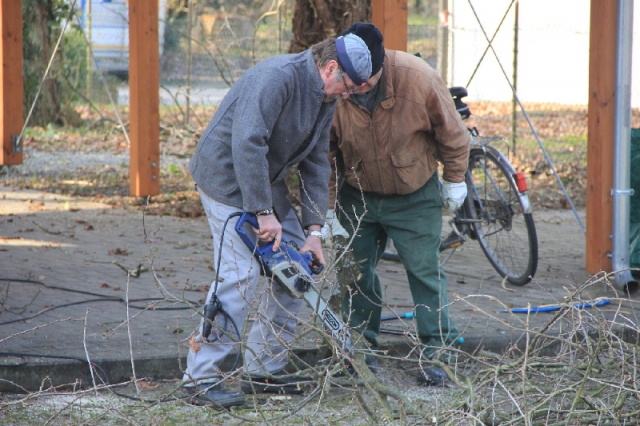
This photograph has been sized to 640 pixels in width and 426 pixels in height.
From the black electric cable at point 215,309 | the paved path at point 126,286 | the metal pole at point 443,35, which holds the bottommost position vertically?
the paved path at point 126,286

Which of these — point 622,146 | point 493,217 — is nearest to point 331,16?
point 493,217

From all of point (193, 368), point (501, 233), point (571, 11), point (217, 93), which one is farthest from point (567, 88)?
point (193, 368)

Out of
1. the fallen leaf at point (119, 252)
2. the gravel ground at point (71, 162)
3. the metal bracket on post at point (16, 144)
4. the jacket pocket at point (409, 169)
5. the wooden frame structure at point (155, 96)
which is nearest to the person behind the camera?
the jacket pocket at point (409, 169)

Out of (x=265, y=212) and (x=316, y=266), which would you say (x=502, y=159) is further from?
(x=265, y=212)

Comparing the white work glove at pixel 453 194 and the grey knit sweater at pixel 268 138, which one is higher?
the grey knit sweater at pixel 268 138

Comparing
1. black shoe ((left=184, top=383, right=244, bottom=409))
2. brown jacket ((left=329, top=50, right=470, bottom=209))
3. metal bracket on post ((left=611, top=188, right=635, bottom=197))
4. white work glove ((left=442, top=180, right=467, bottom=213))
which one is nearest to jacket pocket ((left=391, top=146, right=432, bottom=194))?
brown jacket ((left=329, top=50, right=470, bottom=209))

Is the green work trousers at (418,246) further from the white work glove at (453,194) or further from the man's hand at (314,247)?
the man's hand at (314,247)

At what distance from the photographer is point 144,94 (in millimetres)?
9211

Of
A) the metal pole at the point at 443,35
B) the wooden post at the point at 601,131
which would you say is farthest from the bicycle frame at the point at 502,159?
the metal pole at the point at 443,35

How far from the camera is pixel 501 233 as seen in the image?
22.5 ft

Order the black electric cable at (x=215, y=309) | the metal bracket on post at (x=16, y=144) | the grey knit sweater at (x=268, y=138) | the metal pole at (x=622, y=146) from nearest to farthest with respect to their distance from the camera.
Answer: the grey knit sweater at (x=268, y=138)
the black electric cable at (x=215, y=309)
the metal pole at (x=622, y=146)
the metal bracket on post at (x=16, y=144)

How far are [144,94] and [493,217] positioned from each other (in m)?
4.34

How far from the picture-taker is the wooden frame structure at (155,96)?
6.49 m

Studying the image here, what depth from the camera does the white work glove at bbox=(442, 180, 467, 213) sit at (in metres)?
5.05
